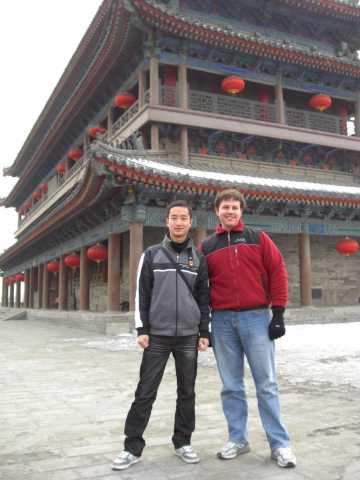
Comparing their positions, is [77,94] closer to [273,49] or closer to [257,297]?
[273,49]

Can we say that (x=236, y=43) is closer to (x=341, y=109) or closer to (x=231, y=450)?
(x=341, y=109)

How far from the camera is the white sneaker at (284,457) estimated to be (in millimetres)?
2711

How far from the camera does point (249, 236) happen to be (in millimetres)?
3264

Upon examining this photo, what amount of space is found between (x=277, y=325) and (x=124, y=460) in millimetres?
1278

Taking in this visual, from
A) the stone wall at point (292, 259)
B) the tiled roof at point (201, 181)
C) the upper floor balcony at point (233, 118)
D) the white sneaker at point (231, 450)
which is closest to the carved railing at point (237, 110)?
the upper floor balcony at point (233, 118)

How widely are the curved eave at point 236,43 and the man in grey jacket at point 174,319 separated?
38.2 feet

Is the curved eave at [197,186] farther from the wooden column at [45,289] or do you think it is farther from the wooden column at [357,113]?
the wooden column at [45,289]

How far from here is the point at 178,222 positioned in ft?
10.5

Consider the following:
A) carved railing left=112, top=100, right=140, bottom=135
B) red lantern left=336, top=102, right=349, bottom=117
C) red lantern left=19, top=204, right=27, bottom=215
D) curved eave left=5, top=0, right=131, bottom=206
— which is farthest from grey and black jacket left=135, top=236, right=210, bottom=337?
red lantern left=19, top=204, right=27, bottom=215

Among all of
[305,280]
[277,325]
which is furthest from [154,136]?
[277,325]

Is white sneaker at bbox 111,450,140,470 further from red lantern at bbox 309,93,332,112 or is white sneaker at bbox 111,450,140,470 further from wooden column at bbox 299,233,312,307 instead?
red lantern at bbox 309,93,332,112

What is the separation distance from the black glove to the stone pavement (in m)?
0.77

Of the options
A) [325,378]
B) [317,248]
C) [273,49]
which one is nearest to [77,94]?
[273,49]

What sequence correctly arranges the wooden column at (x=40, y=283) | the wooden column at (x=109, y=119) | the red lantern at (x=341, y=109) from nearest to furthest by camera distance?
the wooden column at (x=109, y=119)
the red lantern at (x=341, y=109)
the wooden column at (x=40, y=283)
